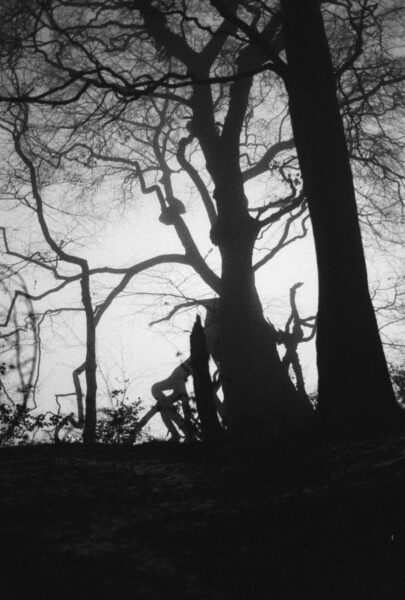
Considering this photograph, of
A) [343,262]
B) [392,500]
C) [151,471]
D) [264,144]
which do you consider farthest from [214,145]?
[392,500]

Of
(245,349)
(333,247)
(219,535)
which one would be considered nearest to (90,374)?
(245,349)

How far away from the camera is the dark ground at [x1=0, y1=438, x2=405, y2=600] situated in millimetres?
1792

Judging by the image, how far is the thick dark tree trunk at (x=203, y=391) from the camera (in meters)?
4.66

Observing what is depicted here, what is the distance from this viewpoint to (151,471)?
354cm

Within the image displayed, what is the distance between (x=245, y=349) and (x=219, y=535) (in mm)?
7094

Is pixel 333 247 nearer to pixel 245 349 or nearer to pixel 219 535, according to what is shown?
pixel 219 535

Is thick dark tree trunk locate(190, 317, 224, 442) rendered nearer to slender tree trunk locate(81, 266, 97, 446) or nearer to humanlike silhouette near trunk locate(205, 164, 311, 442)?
humanlike silhouette near trunk locate(205, 164, 311, 442)

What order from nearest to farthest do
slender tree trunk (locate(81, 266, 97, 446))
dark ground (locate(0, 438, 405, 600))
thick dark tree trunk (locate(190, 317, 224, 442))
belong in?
1. dark ground (locate(0, 438, 405, 600))
2. thick dark tree trunk (locate(190, 317, 224, 442))
3. slender tree trunk (locate(81, 266, 97, 446))

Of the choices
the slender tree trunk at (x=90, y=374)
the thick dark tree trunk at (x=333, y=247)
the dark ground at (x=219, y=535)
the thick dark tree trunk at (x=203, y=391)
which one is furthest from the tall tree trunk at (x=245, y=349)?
the dark ground at (x=219, y=535)

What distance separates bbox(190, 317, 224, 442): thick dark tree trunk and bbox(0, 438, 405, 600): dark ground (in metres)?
1.55

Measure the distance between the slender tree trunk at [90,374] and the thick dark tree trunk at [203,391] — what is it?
3728 mm

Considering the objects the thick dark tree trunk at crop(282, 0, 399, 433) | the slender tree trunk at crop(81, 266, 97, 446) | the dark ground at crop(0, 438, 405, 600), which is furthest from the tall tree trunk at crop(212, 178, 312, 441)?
the dark ground at crop(0, 438, 405, 600)

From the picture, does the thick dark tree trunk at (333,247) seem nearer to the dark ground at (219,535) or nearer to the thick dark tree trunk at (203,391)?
the thick dark tree trunk at (203,391)

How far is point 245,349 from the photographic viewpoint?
9.21 meters
